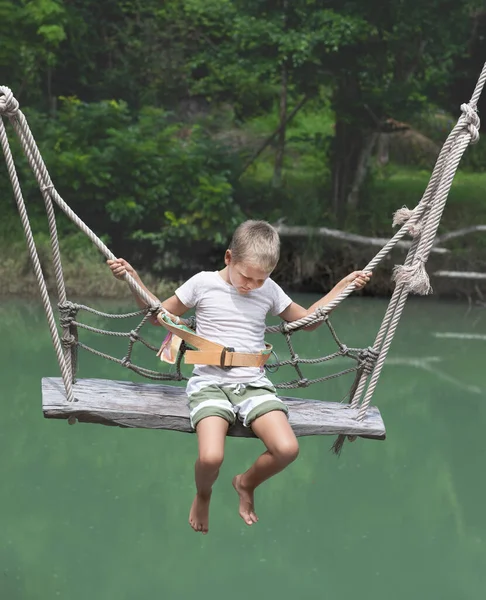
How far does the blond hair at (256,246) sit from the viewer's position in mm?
3199

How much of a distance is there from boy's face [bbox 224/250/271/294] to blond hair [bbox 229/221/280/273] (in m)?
0.02

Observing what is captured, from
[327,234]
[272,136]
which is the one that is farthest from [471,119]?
[272,136]

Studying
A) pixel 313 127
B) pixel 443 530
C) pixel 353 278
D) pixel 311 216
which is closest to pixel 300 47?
pixel 311 216

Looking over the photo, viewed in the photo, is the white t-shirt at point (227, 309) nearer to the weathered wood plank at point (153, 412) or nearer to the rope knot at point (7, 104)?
the weathered wood plank at point (153, 412)

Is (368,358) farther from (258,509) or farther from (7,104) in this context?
(258,509)

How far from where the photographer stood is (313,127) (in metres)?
13.8

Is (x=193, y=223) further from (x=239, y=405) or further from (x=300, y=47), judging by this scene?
(x=239, y=405)

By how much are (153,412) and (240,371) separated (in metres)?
0.28

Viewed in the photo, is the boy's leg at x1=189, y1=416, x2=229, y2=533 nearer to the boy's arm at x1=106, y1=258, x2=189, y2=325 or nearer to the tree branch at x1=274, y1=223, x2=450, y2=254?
the boy's arm at x1=106, y1=258, x2=189, y2=325

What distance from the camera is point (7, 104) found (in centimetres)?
334

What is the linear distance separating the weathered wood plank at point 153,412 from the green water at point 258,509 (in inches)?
86.2

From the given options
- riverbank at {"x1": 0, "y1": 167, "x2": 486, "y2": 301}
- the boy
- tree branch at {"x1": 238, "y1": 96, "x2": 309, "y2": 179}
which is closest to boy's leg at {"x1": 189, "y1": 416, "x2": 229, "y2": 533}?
the boy

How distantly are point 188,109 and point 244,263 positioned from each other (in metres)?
10.6

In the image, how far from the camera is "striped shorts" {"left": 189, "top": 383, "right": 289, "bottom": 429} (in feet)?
10.3
